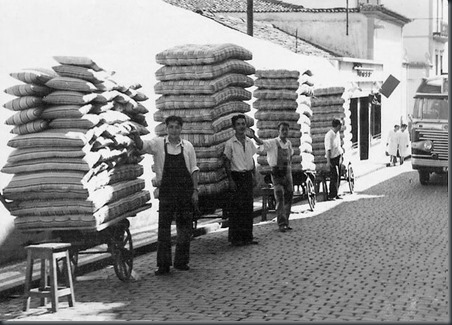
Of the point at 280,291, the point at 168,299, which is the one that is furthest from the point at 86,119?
the point at 280,291

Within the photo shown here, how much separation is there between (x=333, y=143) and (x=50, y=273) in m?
12.5

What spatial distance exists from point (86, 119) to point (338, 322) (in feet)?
11.0

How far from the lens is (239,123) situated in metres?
13.8

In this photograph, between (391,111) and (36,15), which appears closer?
(36,15)

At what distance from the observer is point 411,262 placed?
39.9ft

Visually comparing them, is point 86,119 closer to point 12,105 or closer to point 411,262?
point 12,105

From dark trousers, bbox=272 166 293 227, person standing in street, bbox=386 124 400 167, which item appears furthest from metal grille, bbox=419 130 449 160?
dark trousers, bbox=272 166 293 227

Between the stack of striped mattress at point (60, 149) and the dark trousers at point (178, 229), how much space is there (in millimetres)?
1143

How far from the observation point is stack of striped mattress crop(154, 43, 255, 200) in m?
13.6

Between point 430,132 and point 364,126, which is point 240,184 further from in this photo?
point 364,126

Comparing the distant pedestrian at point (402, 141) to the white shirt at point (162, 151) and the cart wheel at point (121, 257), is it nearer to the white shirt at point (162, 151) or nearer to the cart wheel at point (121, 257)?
the white shirt at point (162, 151)

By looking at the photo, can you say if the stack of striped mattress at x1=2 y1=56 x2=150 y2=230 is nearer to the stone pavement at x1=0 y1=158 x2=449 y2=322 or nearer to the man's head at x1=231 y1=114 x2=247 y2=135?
the stone pavement at x1=0 y1=158 x2=449 y2=322

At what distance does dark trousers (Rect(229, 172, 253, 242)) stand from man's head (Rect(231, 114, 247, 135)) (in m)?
0.62

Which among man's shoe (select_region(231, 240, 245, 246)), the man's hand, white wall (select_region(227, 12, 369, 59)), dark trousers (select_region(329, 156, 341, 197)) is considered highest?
white wall (select_region(227, 12, 369, 59))
